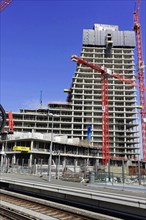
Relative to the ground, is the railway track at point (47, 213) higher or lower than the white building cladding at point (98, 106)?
lower

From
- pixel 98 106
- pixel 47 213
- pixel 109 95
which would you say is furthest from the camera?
pixel 109 95

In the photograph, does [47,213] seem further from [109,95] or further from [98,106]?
[109,95]

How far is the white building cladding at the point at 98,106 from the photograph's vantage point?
391 feet

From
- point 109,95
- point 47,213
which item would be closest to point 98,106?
point 109,95

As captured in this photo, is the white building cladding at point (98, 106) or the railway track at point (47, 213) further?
the white building cladding at point (98, 106)

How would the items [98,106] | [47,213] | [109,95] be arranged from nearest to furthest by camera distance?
[47,213], [98,106], [109,95]

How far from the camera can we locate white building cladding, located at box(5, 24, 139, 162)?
119 metres

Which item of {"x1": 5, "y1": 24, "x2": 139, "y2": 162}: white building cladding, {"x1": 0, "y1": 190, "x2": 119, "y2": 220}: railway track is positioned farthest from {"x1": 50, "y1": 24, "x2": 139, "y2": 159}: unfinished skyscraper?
{"x1": 0, "y1": 190, "x2": 119, "y2": 220}: railway track

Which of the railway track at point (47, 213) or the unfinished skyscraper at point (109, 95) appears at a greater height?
the unfinished skyscraper at point (109, 95)

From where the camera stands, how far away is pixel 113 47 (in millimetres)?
Result: 147125

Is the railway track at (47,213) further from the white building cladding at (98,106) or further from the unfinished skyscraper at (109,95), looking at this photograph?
the white building cladding at (98,106)

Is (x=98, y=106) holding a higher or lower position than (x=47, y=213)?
higher

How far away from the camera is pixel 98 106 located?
12731cm

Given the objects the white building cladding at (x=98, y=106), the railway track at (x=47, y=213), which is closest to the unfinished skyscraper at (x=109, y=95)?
the white building cladding at (x=98, y=106)
